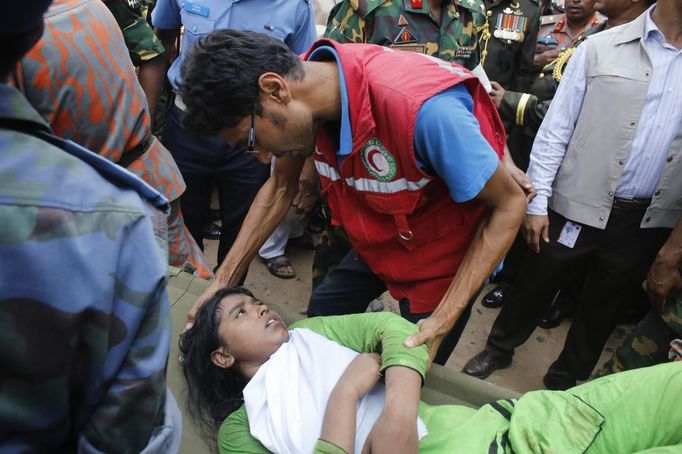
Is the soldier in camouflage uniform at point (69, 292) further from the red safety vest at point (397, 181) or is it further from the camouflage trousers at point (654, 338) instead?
the camouflage trousers at point (654, 338)

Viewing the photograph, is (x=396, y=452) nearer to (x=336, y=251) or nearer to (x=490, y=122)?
(x=490, y=122)

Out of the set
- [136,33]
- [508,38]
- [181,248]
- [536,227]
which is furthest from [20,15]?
[508,38]

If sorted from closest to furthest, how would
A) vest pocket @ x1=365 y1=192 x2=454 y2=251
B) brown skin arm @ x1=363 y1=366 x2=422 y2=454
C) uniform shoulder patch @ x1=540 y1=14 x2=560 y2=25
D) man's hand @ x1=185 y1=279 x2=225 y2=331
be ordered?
brown skin arm @ x1=363 y1=366 x2=422 y2=454
vest pocket @ x1=365 y1=192 x2=454 y2=251
man's hand @ x1=185 y1=279 x2=225 y2=331
uniform shoulder patch @ x1=540 y1=14 x2=560 y2=25

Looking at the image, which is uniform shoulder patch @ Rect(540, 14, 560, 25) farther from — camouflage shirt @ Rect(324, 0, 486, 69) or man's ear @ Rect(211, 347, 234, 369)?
man's ear @ Rect(211, 347, 234, 369)

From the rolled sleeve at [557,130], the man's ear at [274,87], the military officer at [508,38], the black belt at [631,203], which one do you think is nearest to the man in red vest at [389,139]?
the man's ear at [274,87]

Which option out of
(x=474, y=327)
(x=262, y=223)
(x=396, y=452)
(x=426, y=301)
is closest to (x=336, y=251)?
(x=262, y=223)

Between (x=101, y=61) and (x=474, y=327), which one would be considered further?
(x=474, y=327)

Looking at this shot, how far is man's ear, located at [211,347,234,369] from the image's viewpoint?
1.91 metres

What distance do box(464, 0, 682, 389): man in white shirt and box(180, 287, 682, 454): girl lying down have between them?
0.95 meters

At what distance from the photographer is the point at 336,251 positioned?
270cm

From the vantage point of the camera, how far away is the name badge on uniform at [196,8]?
2676 millimetres

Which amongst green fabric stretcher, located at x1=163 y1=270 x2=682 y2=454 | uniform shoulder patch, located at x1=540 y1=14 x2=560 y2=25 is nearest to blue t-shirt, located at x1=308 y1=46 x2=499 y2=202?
green fabric stretcher, located at x1=163 y1=270 x2=682 y2=454

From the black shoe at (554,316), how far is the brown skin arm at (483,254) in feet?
6.39

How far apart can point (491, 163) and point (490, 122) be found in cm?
27
